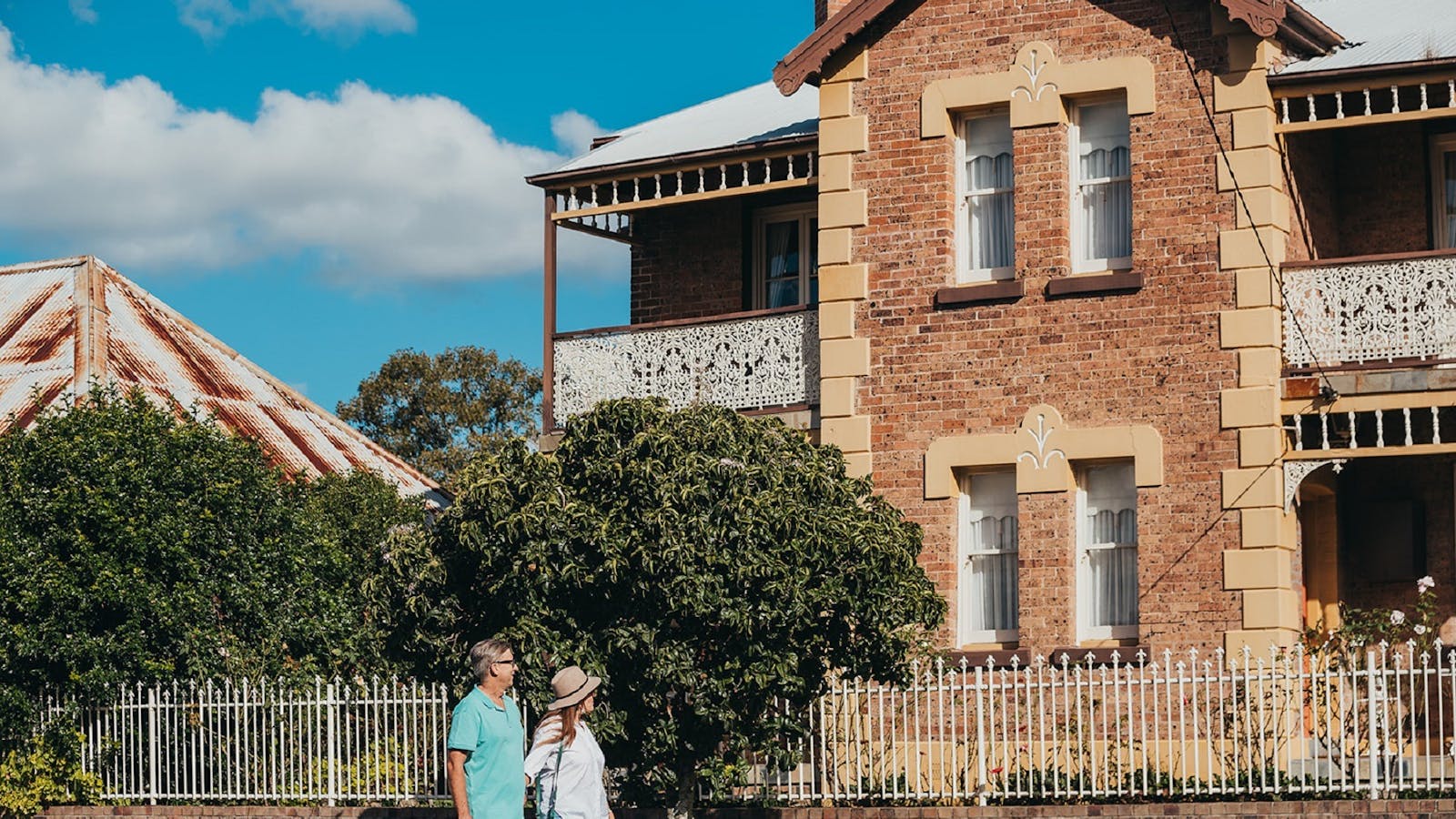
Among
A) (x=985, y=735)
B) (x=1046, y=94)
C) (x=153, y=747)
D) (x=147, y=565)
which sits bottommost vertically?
(x=153, y=747)

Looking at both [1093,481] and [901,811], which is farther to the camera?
[1093,481]

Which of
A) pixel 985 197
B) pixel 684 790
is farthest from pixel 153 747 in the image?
pixel 985 197

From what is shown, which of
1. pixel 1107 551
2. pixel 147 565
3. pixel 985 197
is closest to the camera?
pixel 1107 551

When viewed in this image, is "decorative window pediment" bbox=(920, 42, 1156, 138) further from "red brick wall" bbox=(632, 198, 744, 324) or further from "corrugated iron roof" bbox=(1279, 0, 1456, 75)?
"red brick wall" bbox=(632, 198, 744, 324)

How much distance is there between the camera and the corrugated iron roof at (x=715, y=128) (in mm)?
22547

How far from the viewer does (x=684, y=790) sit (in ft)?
57.3

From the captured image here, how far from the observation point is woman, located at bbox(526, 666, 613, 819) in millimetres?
11883

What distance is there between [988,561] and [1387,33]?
19.1 feet

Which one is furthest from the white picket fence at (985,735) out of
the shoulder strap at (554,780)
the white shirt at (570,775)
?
the shoulder strap at (554,780)

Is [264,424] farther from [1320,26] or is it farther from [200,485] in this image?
[1320,26]

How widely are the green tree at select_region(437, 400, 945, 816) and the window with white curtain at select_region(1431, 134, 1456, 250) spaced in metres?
6.13

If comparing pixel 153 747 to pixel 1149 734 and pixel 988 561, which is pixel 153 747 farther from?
pixel 1149 734

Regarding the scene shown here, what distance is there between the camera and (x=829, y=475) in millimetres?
17625

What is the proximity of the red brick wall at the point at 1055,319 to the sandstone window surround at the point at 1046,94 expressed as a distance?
0.09 metres
